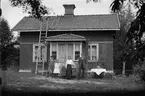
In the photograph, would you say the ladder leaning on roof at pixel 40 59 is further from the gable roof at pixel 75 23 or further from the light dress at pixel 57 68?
the light dress at pixel 57 68

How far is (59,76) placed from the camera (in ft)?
68.9

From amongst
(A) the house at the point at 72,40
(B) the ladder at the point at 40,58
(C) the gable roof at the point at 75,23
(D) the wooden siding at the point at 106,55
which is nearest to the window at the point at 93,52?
(A) the house at the point at 72,40

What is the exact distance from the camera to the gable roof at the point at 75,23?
2412cm

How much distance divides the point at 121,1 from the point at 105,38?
18.2 meters

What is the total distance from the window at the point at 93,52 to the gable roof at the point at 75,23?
66.3 inches

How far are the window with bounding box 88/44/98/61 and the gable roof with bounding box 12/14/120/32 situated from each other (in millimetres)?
1684

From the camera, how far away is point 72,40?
74.7 feet

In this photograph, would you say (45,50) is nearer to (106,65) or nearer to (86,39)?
(86,39)

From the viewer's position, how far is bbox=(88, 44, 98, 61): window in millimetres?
24109

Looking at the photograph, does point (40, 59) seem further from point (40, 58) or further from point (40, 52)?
point (40, 52)

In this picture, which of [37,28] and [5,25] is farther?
[5,25]

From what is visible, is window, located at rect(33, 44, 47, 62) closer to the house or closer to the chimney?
the house

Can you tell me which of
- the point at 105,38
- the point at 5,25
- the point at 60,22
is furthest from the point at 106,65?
the point at 5,25

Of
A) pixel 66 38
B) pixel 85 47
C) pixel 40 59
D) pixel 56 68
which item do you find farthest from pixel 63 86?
pixel 40 59
